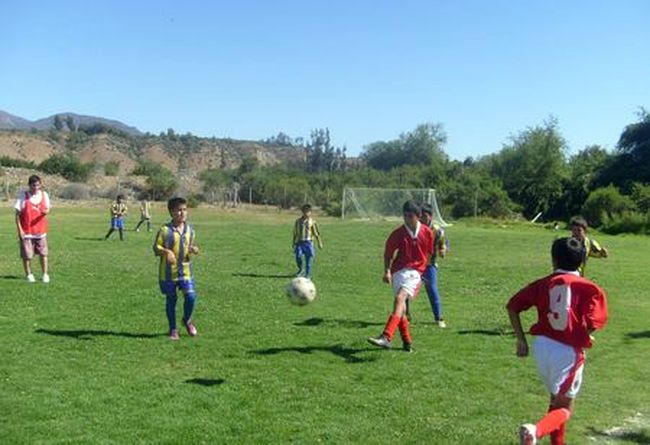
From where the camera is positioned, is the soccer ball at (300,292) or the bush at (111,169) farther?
the bush at (111,169)

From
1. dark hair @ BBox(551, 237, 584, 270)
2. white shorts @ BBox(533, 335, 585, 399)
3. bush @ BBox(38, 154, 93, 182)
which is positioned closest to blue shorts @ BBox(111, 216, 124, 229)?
dark hair @ BBox(551, 237, 584, 270)

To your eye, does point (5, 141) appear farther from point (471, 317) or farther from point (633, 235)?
point (471, 317)

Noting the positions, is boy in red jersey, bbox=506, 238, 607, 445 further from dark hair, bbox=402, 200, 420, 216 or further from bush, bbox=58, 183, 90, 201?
bush, bbox=58, 183, 90, 201

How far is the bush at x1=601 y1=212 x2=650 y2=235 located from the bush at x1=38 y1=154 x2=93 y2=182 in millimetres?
61961

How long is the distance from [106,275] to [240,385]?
33.9 feet

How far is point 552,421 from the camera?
547cm

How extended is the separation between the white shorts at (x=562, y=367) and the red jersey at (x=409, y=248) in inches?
160

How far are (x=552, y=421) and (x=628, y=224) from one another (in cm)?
4734

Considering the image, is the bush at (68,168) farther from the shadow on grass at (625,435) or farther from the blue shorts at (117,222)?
the shadow on grass at (625,435)

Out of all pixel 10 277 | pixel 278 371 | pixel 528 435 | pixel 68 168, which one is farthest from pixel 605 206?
pixel 68 168

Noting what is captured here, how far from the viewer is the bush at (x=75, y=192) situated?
76188 mm

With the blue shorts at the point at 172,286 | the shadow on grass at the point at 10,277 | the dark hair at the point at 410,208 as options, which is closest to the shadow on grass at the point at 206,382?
the blue shorts at the point at 172,286

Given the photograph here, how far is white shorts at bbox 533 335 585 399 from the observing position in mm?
5566

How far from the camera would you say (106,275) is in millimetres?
17391
